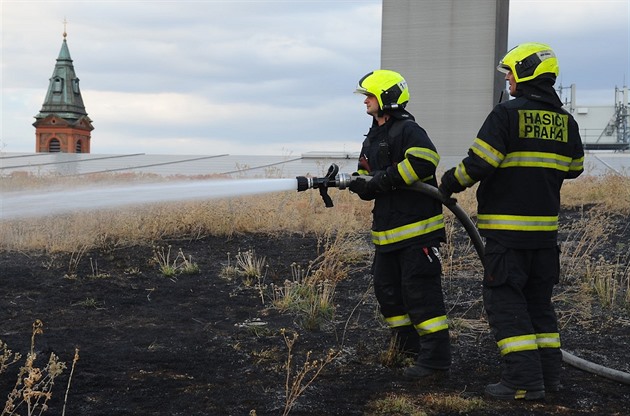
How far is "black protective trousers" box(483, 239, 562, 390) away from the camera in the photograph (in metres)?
4.03

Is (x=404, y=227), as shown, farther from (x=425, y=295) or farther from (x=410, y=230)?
(x=425, y=295)

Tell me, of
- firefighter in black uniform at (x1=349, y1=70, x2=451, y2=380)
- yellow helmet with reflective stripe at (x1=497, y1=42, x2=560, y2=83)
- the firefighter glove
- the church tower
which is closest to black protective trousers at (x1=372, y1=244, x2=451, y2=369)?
firefighter in black uniform at (x1=349, y1=70, x2=451, y2=380)

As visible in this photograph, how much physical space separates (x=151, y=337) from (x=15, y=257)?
319 cm

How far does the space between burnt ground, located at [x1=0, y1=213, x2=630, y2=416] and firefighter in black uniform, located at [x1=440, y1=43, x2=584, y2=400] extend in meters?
0.22

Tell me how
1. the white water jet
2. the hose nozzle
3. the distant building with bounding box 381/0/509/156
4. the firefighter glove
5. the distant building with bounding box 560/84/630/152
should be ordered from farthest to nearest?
1. the distant building with bounding box 560/84/630/152
2. the distant building with bounding box 381/0/509/156
3. the white water jet
4. the hose nozzle
5. the firefighter glove

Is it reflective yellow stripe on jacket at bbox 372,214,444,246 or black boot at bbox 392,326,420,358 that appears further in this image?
black boot at bbox 392,326,420,358

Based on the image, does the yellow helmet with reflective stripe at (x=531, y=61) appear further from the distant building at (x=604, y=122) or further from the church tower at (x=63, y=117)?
the church tower at (x=63, y=117)

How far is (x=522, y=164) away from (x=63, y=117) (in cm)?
7604

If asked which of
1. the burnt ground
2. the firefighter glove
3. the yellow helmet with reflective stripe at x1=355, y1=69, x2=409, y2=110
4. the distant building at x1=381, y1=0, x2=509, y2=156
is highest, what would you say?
the distant building at x1=381, y1=0, x2=509, y2=156

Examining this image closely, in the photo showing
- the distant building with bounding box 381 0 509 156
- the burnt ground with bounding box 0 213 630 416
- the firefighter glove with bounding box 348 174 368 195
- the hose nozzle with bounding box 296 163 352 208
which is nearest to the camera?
the burnt ground with bounding box 0 213 630 416

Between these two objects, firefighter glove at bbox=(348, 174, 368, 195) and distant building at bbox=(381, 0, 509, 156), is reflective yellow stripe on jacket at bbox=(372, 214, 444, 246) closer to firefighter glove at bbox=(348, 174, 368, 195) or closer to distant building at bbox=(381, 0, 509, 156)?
Answer: firefighter glove at bbox=(348, 174, 368, 195)

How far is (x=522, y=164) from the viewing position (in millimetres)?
4059

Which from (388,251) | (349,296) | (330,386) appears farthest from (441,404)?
(349,296)

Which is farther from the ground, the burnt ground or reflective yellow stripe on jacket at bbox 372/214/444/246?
reflective yellow stripe on jacket at bbox 372/214/444/246
